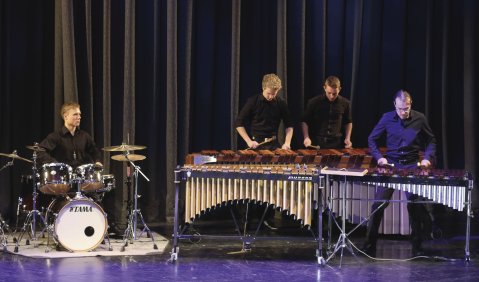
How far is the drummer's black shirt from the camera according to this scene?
8.02 metres

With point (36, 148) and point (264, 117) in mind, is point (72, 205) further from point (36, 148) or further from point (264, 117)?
point (264, 117)

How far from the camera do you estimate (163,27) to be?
9320 millimetres

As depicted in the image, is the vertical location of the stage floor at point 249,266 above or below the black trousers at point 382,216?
below

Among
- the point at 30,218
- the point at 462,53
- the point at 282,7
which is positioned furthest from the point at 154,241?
the point at 462,53

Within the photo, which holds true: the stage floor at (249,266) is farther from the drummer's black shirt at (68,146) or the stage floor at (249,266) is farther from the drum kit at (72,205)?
the drummer's black shirt at (68,146)

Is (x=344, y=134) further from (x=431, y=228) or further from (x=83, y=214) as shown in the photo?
(x=83, y=214)

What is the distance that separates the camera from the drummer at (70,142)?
26.3 ft

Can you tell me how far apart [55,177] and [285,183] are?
218cm

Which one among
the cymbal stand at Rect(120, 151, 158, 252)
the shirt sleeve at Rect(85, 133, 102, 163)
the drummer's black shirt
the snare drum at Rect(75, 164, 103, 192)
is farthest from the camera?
the shirt sleeve at Rect(85, 133, 102, 163)

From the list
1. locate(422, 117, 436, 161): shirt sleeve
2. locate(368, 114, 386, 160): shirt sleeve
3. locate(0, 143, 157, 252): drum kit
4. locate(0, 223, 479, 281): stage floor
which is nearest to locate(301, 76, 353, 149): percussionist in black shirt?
locate(368, 114, 386, 160): shirt sleeve

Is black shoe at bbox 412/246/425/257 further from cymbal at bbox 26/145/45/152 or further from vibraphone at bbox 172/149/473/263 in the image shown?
cymbal at bbox 26/145/45/152

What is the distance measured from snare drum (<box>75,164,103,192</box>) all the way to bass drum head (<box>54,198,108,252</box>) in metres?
0.18

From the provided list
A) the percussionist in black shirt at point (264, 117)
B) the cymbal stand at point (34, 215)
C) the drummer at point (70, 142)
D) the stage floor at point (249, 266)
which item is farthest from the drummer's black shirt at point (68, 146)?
the percussionist in black shirt at point (264, 117)

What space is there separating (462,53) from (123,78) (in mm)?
4073
